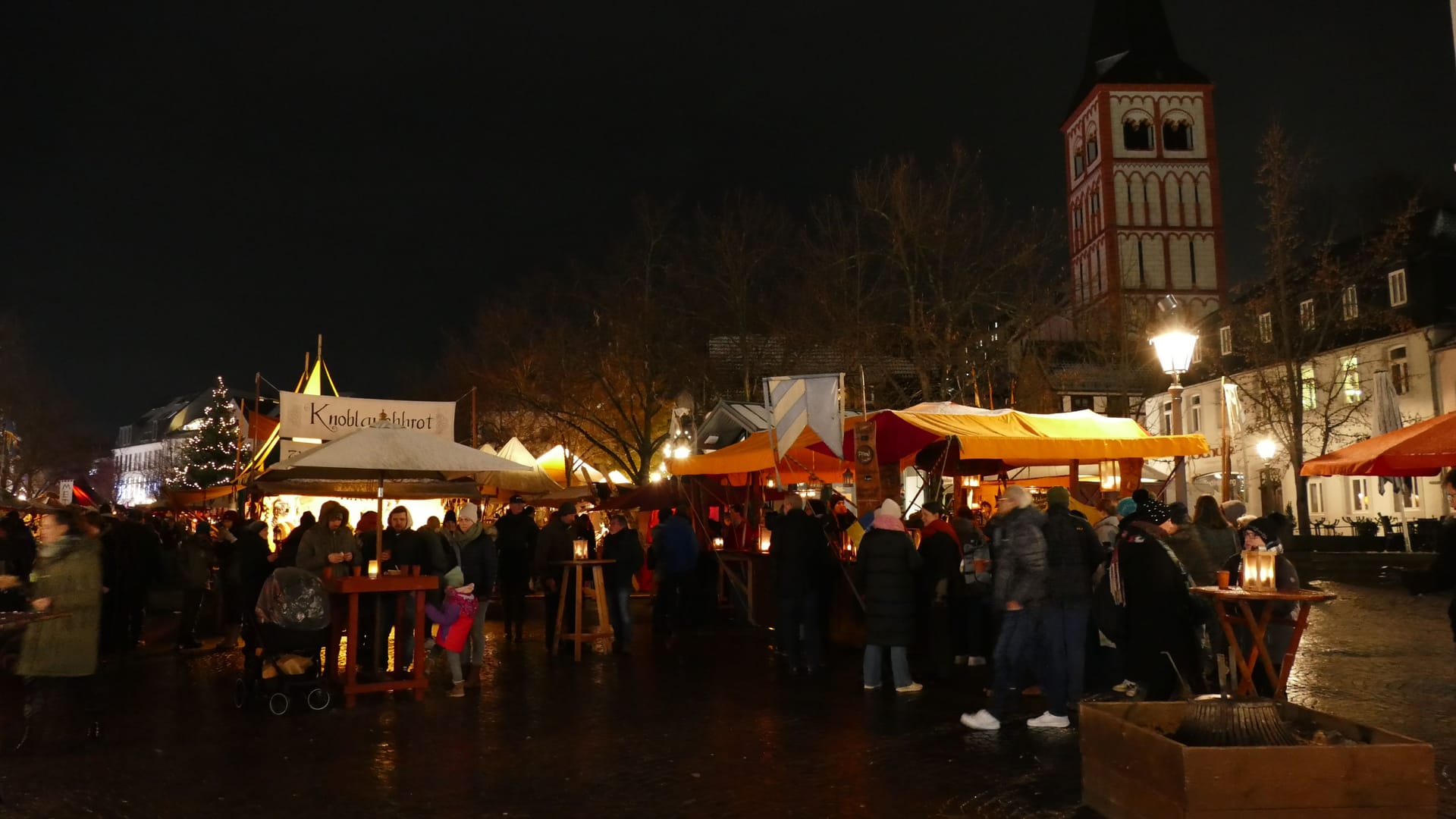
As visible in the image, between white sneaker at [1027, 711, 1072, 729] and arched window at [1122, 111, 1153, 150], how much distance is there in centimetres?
6285

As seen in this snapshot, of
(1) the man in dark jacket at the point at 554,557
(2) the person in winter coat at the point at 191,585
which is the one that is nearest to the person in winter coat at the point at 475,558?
(1) the man in dark jacket at the point at 554,557

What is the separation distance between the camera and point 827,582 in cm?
1216

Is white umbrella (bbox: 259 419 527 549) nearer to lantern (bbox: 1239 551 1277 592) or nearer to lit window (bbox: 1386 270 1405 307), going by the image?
lantern (bbox: 1239 551 1277 592)

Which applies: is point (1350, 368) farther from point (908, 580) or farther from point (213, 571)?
point (213, 571)

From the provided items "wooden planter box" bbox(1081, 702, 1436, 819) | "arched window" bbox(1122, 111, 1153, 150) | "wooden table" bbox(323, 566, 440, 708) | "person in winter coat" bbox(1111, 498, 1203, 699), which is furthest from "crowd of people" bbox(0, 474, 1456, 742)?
"arched window" bbox(1122, 111, 1153, 150)

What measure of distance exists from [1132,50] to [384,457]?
2630 inches

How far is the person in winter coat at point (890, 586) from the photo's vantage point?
9828mm

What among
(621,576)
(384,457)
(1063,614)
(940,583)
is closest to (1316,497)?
(621,576)

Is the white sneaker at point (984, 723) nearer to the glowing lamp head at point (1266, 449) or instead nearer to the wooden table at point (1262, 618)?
the wooden table at point (1262, 618)

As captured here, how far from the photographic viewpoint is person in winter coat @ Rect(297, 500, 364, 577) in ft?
33.7

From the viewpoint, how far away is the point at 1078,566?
8.45 meters

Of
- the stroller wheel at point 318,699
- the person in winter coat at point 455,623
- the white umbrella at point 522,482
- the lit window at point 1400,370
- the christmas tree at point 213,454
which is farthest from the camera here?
the christmas tree at point 213,454

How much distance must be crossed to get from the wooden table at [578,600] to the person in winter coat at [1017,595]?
5747mm

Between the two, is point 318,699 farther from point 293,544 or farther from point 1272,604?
point 1272,604
